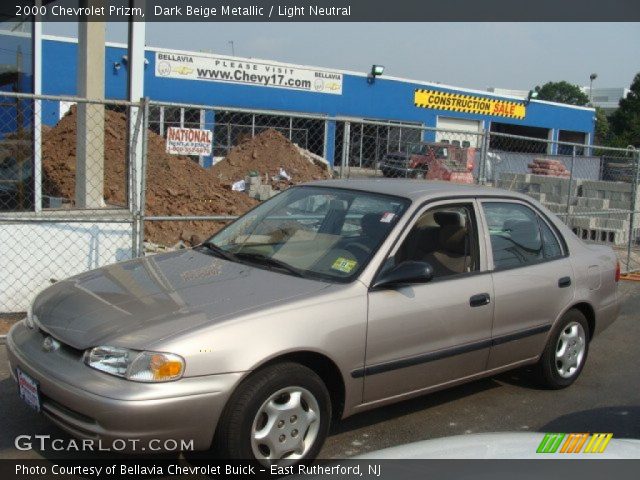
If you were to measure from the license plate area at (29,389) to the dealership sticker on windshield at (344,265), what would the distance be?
5.83 feet

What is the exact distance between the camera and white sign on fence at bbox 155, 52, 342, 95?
27.0 metres

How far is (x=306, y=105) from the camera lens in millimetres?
31359

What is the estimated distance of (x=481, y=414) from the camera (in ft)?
16.2

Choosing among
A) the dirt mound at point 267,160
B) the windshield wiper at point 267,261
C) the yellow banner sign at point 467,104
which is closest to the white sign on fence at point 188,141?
the windshield wiper at point 267,261

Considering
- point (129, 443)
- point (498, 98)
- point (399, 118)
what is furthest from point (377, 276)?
point (498, 98)

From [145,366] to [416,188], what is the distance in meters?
2.35

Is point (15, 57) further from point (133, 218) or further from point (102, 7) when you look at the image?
point (133, 218)

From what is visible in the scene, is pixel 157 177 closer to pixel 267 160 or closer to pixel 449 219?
pixel 267 160

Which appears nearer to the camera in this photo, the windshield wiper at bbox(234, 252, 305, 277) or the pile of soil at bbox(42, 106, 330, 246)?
the windshield wiper at bbox(234, 252, 305, 277)

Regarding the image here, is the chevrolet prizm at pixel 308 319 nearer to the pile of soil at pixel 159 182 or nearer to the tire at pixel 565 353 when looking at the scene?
the tire at pixel 565 353

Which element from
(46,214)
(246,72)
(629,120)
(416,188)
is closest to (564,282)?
(416,188)

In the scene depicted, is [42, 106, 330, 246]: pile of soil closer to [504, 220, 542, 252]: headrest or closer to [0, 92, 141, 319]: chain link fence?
[0, 92, 141, 319]: chain link fence

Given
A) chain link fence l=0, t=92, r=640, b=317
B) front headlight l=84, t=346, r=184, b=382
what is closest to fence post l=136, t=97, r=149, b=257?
chain link fence l=0, t=92, r=640, b=317

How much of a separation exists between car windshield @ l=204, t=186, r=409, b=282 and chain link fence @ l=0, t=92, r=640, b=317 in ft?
5.69
